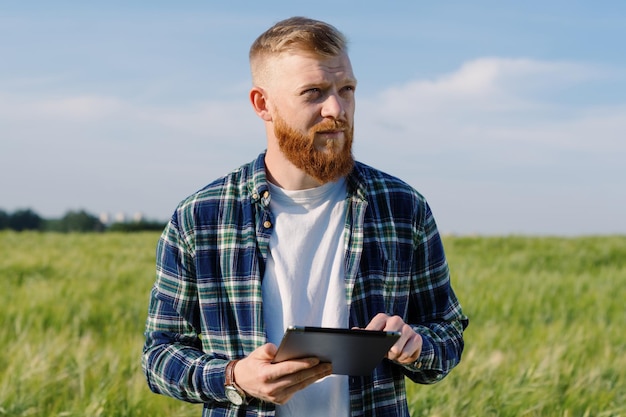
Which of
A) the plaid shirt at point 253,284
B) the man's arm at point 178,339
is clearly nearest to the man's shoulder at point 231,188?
the plaid shirt at point 253,284

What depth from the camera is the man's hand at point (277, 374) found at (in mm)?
2350

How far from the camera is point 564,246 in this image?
16750mm

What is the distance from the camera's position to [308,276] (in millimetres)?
2717

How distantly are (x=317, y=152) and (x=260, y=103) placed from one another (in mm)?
358

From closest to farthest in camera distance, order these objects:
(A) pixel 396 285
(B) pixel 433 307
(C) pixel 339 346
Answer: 1. (C) pixel 339 346
2. (A) pixel 396 285
3. (B) pixel 433 307

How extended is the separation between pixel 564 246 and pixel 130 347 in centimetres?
1264

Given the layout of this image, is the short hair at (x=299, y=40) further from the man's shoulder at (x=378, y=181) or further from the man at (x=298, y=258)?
the man's shoulder at (x=378, y=181)

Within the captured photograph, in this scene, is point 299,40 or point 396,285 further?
point 396,285

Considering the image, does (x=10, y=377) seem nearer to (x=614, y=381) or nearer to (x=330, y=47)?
(x=330, y=47)

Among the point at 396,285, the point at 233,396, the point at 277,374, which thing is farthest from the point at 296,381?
the point at 396,285

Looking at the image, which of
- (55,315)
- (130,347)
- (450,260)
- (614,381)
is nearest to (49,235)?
(450,260)

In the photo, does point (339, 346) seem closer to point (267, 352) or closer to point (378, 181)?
point (267, 352)

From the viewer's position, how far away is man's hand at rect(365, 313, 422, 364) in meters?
2.39

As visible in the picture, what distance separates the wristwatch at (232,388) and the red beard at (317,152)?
2.25 ft
